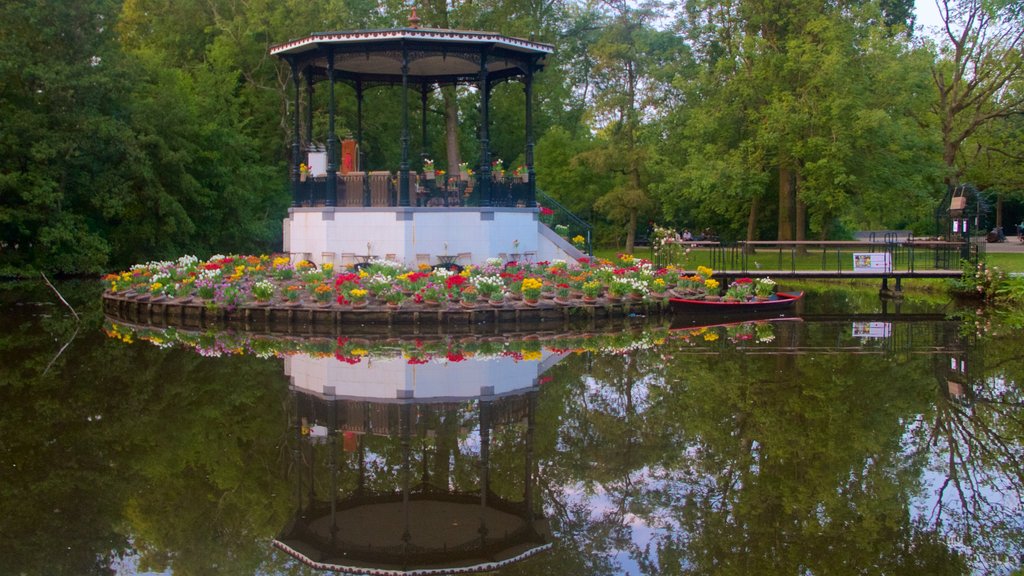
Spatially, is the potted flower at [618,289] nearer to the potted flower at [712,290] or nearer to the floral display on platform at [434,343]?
the floral display on platform at [434,343]

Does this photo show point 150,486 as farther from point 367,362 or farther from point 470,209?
point 470,209

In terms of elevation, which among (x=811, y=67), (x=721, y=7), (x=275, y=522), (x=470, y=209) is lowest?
(x=275, y=522)

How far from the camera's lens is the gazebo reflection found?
24.4 feet

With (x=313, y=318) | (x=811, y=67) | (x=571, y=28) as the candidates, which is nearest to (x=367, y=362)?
(x=313, y=318)

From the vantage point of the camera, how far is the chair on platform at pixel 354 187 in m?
24.9

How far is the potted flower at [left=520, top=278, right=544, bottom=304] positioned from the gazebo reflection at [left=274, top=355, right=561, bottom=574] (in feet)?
21.9

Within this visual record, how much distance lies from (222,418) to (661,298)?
43.2 feet

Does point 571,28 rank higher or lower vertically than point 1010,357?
higher

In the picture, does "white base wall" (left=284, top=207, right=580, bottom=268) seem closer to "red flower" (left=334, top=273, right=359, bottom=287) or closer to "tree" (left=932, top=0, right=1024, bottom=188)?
"red flower" (left=334, top=273, right=359, bottom=287)

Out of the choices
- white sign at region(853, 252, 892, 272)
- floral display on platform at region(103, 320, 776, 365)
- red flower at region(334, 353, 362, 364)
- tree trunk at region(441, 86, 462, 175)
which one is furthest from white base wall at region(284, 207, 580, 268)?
tree trunk at region(441, 86, 462, 175)

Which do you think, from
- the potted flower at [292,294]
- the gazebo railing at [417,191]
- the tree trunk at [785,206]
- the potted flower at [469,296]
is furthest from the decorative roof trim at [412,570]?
the tree trunk at [785,206]

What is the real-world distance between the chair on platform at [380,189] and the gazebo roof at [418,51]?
3.11m

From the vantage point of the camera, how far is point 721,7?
125 feet

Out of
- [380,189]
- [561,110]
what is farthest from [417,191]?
[561,110]
